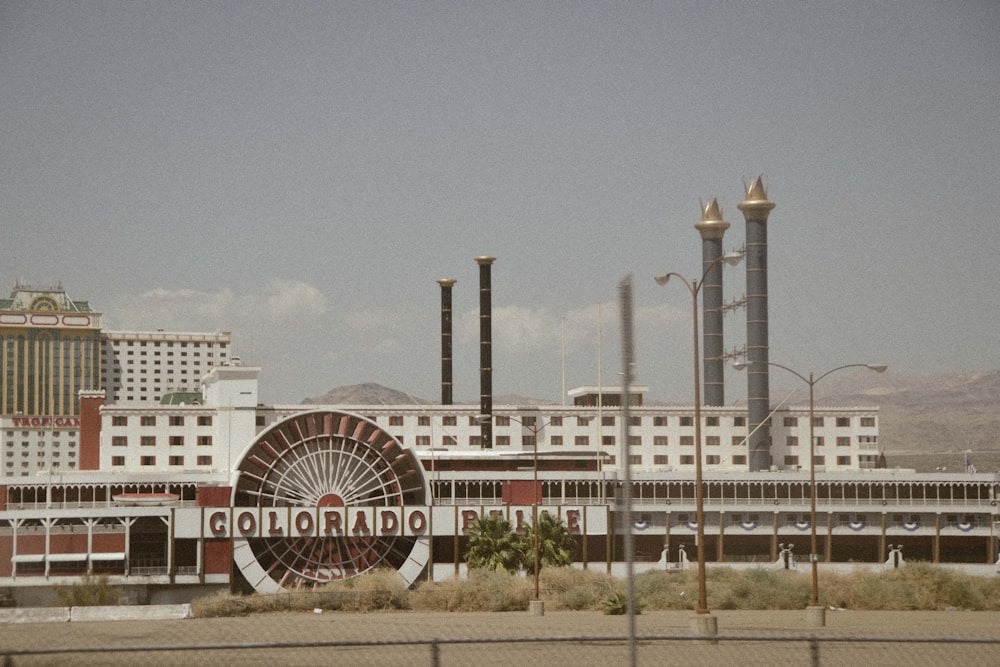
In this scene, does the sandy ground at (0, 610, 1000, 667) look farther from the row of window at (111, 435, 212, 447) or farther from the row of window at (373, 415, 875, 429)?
the row of window at (373, 415, 875, 429)

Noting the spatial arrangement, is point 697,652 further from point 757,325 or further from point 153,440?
point 757,325

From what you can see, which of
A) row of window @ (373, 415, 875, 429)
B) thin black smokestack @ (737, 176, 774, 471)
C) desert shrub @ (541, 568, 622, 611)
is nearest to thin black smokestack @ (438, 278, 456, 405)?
row of window @ (373, 415, 875, 429)

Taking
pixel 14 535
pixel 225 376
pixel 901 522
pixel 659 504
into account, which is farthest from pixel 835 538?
pixel 14 535

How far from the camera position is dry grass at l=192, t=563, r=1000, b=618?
176ft

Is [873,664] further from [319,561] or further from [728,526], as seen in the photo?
[728,526]

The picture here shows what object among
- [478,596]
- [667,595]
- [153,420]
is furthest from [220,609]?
[153,420]

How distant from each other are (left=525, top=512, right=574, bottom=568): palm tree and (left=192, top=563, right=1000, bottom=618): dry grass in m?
7.22

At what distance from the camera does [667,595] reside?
5459 centimetres

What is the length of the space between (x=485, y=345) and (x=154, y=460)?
26.6 m

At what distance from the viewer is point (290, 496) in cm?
7431

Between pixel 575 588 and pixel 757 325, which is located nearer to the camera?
pixel 575 588

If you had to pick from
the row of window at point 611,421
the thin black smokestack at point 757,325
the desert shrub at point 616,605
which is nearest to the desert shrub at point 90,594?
the desert shrub at point 616,605

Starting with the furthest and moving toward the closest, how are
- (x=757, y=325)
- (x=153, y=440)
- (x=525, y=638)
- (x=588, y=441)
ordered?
(x=588, y=441) → (x=757, y=325) → (x=153, y=440) → (x=525, y=638)

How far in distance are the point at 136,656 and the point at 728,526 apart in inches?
2448
